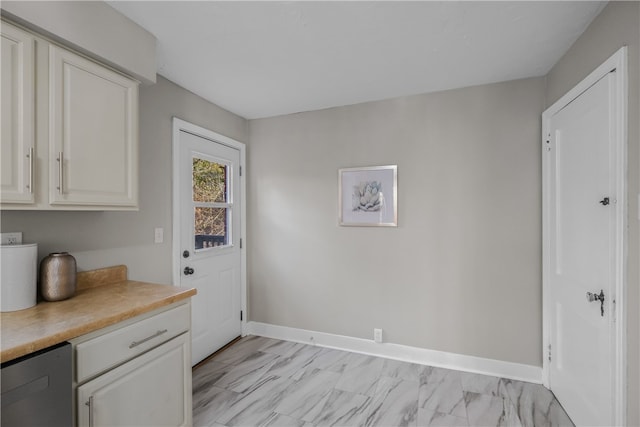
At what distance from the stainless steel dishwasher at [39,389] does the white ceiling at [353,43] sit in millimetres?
1638

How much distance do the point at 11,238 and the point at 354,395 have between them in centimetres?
229

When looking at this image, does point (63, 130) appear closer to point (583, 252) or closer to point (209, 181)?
point (209, 181)

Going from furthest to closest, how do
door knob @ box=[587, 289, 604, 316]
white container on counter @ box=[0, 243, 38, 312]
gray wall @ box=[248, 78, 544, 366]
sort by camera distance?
gray wall @ box=[248, 78, 544, 366] < door knob @ box=[587, 289, 604, 316] < white container on counter @ box=[0, 243, 38, 312]

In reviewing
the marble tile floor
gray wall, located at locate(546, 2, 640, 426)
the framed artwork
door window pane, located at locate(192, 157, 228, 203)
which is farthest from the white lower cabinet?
gray wall, located at locate(546, 2, 640, 426)

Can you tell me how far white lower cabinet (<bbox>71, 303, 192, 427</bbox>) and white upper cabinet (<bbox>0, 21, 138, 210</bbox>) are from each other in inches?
26.3

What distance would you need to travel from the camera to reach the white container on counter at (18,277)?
4.31 feet

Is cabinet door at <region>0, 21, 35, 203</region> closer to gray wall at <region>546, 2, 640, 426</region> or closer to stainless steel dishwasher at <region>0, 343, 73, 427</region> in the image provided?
stainless steel dishwasher at <region>0, 343, 73, 427</region>

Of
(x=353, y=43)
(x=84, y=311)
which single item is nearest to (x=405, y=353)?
(x=84, y=311)

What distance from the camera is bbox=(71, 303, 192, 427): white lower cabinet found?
119 centimetres

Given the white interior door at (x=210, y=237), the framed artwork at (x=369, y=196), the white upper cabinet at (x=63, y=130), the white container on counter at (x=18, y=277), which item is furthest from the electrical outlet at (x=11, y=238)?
the framed artwork at (x=369, y=196)

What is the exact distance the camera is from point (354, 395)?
7.31ft

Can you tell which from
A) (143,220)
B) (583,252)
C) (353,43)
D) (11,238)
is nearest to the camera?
(11,238)

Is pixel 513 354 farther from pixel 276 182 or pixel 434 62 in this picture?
pixel 276 182

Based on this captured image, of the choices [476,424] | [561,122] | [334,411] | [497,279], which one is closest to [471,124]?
[561,122]
